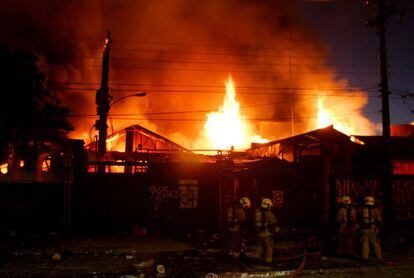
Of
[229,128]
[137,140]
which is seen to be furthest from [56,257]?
[229,128]

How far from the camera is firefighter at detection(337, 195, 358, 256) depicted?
12.1 meters

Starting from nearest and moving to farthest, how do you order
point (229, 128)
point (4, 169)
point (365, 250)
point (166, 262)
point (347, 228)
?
point (166, 262) < point (365, 250) < point (347, 228) < point (4, 169) < point (229, 128)

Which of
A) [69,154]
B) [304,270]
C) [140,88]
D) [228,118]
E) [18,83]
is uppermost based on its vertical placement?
[140,88]

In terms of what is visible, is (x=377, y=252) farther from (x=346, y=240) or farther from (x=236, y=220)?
(x=236, y=220)

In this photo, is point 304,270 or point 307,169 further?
point 307,169

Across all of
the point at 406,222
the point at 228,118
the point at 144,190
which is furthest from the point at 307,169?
the point at 228,118

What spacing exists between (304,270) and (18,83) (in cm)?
1081

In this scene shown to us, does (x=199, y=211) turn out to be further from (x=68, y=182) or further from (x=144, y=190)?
(x=68, y=182)

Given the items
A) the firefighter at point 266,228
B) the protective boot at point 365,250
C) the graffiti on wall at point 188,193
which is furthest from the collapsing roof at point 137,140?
the protective boot at point 365,250

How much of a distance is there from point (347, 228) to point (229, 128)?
3701 cm

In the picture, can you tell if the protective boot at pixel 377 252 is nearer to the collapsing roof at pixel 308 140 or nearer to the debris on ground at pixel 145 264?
the debris on ground at pixel 145 264

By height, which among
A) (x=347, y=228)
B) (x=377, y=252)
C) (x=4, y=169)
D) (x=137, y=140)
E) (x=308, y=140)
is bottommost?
(x=377, y=252)

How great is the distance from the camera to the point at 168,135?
1955 inches

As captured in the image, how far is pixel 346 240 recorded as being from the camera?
39.8 feet
